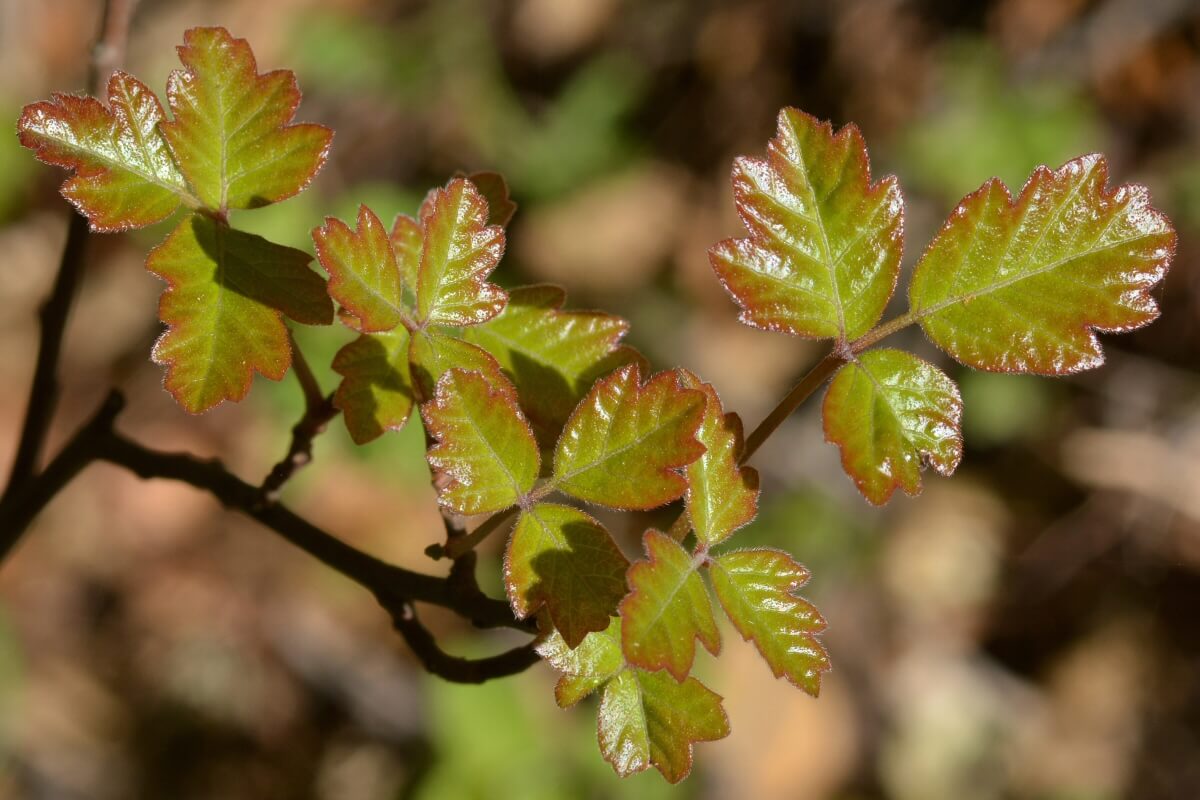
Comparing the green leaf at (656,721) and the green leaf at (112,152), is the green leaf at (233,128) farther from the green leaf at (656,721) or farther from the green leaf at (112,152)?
the green leaf at (656,721)

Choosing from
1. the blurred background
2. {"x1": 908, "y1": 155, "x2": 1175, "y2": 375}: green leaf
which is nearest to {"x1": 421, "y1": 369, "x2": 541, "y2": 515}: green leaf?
{"x1": 908, "y1": 155, "x2": 1175, "y2": 375}: green leaf

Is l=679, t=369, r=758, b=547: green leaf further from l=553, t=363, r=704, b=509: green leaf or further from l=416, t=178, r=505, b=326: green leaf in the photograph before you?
l=416, t=178, r=505, b=326: green leaf

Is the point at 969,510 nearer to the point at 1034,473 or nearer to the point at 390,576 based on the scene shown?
the point at 1034,473

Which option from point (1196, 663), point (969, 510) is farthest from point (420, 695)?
point (1196, 663)

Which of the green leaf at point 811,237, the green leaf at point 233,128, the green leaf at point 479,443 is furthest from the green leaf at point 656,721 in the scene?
the green leaf at point 233,128

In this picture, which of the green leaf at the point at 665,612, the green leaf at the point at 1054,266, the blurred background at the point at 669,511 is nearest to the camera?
the green leaf at the point at 665,612
